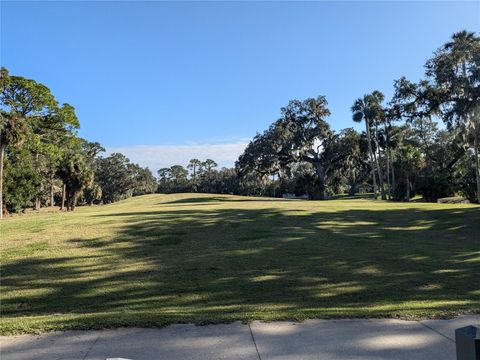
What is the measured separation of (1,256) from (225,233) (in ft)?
22.3

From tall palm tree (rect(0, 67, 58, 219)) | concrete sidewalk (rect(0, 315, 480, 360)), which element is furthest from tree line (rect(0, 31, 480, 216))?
concrete sidewalk (rect(0, 315, 480, 360))

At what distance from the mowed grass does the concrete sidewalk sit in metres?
0.38

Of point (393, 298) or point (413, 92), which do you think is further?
point (413, 92)

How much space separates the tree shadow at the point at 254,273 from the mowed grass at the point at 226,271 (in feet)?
0.10

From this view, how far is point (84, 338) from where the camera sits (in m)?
4.72

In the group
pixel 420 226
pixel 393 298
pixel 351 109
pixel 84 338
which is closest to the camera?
pixel 84 338

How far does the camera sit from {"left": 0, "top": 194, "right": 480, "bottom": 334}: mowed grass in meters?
6.22

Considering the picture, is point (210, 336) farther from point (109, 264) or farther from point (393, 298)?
point (109, 264)

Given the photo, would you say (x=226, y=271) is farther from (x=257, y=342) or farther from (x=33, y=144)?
→ (x=33, y=144)

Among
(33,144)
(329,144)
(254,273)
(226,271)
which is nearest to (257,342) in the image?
(254,273)

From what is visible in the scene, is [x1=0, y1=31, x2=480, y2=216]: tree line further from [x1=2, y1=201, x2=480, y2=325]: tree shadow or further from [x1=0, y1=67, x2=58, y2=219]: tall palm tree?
[x1=2, y1=201, x2=480, y2=325]: tree shadow

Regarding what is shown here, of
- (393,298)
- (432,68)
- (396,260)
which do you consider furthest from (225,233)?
(432,68)

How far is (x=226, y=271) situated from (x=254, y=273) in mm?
698

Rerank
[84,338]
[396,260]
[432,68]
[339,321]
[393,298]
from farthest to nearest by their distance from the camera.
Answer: [432,68] → [396,260] → [393,298] → [339,321] → [84,338]
